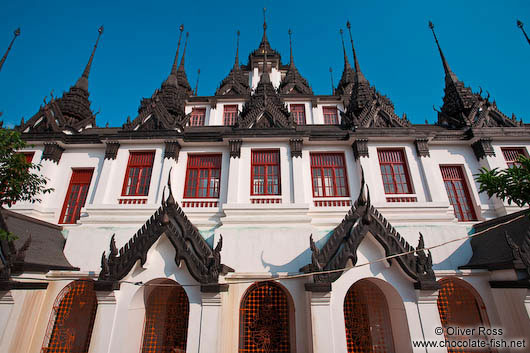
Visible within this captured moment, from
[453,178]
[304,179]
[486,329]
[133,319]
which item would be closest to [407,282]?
[486,329]

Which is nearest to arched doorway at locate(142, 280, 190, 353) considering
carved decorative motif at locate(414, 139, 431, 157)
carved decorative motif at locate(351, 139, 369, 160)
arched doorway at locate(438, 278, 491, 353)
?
arched doorway at locate(438, 278, 491, 353)

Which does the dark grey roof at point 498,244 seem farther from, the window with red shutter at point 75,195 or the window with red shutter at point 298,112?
the window with red shutter at point 75,195

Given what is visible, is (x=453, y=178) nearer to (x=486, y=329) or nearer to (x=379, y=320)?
(x=486, y=329)

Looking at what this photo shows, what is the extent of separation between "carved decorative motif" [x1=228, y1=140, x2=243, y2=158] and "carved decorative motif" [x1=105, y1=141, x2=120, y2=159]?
17.5ft

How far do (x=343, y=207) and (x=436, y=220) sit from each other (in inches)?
145

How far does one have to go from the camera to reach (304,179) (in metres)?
11.1

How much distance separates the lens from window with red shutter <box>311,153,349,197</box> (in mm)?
11148

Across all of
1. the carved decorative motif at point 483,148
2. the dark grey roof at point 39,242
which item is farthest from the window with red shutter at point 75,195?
the carved decorative motif at point 483,148

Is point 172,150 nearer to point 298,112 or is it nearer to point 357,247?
point 357,247

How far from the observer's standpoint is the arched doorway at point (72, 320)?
8.62m

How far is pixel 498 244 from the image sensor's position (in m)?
8.49

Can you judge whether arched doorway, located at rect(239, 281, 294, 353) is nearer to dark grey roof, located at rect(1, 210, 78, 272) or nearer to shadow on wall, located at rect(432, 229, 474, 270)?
shadow on wall, located at rect(432, 229, 474, 270)

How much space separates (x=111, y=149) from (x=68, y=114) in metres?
4.93

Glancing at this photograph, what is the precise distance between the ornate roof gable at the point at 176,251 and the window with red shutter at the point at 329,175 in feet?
17.7
